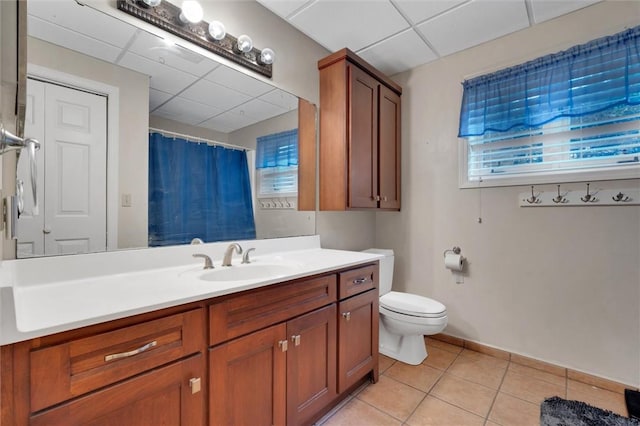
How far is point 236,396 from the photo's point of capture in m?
1.07

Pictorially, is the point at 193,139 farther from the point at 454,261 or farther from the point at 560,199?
the point at 560,199

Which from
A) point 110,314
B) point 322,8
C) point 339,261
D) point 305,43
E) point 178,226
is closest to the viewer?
point 110,314

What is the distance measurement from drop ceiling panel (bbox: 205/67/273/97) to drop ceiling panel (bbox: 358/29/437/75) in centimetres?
100

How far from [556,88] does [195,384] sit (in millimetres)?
2575

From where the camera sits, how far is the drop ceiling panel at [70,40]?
1.08 meters

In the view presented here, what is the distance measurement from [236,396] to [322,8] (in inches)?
85.2

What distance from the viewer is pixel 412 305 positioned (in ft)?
6.70

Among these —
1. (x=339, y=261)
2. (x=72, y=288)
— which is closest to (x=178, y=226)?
(x=72, y=288)

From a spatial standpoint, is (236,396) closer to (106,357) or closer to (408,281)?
(106,357)

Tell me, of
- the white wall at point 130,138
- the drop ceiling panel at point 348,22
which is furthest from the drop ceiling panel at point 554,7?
the white wall at point 130,138

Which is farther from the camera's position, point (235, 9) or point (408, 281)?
point (408, 281)

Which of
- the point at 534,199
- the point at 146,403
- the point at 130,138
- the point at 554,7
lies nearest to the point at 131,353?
the point at 146,403

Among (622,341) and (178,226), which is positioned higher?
(178,226)

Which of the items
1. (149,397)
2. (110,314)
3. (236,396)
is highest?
(110,314)
